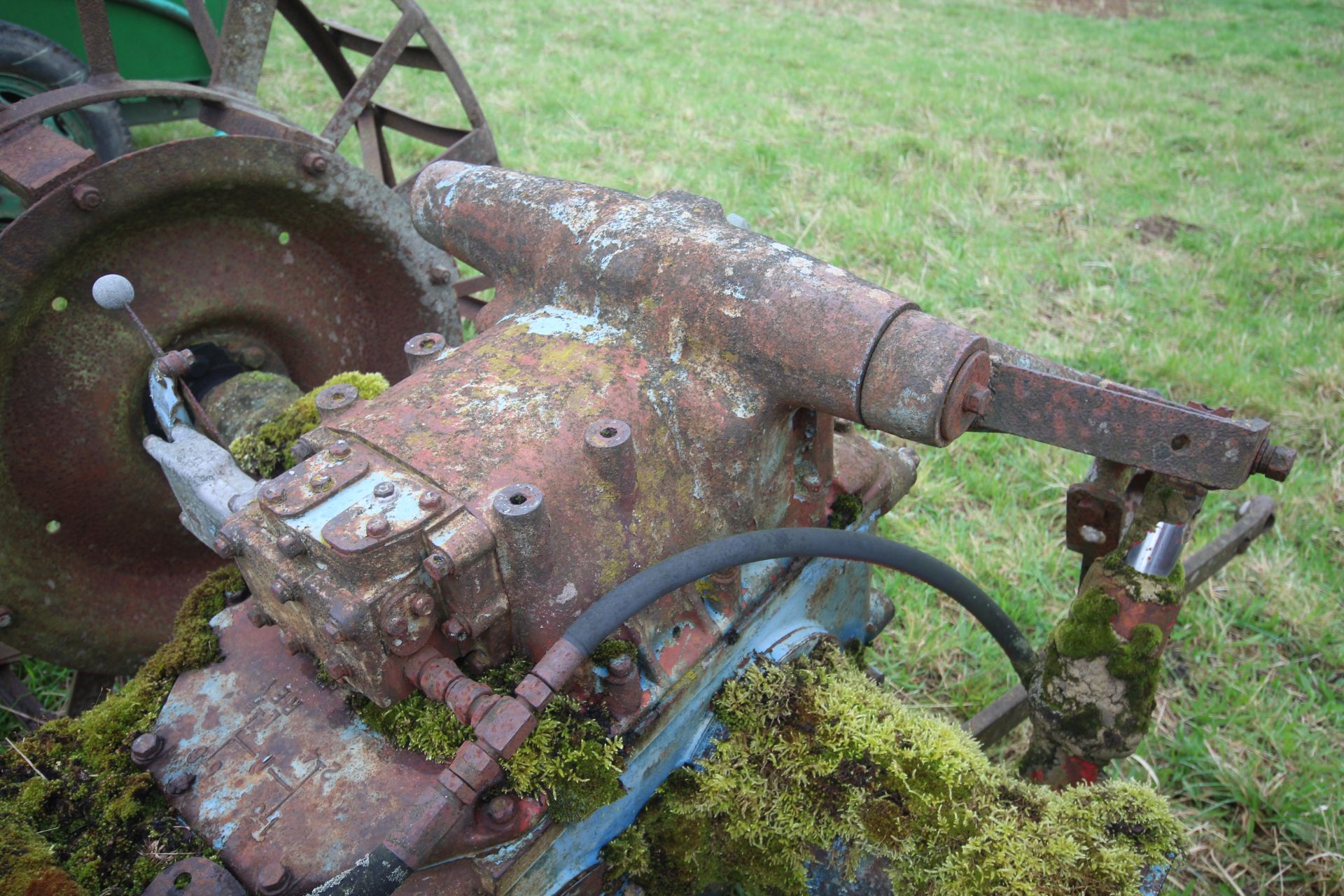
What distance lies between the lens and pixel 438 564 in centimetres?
122

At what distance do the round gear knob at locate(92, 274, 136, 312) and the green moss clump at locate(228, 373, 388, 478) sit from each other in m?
0.40

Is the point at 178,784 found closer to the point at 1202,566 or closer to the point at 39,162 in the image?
the point at 39,162

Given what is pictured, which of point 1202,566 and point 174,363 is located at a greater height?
point 174,363

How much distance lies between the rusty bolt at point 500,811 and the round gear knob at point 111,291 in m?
1.09

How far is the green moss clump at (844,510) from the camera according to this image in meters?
1.83

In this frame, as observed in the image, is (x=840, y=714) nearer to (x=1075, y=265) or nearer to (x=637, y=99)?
(x=1075, y=265)

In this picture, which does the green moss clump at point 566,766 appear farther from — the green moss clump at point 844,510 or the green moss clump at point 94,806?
the green moss clump at point 844,510

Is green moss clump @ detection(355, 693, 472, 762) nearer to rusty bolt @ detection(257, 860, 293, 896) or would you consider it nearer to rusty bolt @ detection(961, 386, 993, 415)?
rusty bolt @ detection(257, 860, 293, 896)

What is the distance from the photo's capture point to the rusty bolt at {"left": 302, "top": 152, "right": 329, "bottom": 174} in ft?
6.60

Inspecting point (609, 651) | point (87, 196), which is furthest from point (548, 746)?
point (87, 196)

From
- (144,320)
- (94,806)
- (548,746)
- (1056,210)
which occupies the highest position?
(144,320)

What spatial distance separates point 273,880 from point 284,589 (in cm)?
38

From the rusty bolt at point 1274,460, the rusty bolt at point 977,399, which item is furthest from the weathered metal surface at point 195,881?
the rusty bolt at point 1274,460

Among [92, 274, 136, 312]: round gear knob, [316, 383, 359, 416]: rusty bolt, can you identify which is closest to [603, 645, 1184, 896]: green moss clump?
[316, 383, 359, 416]: rusty bolt
